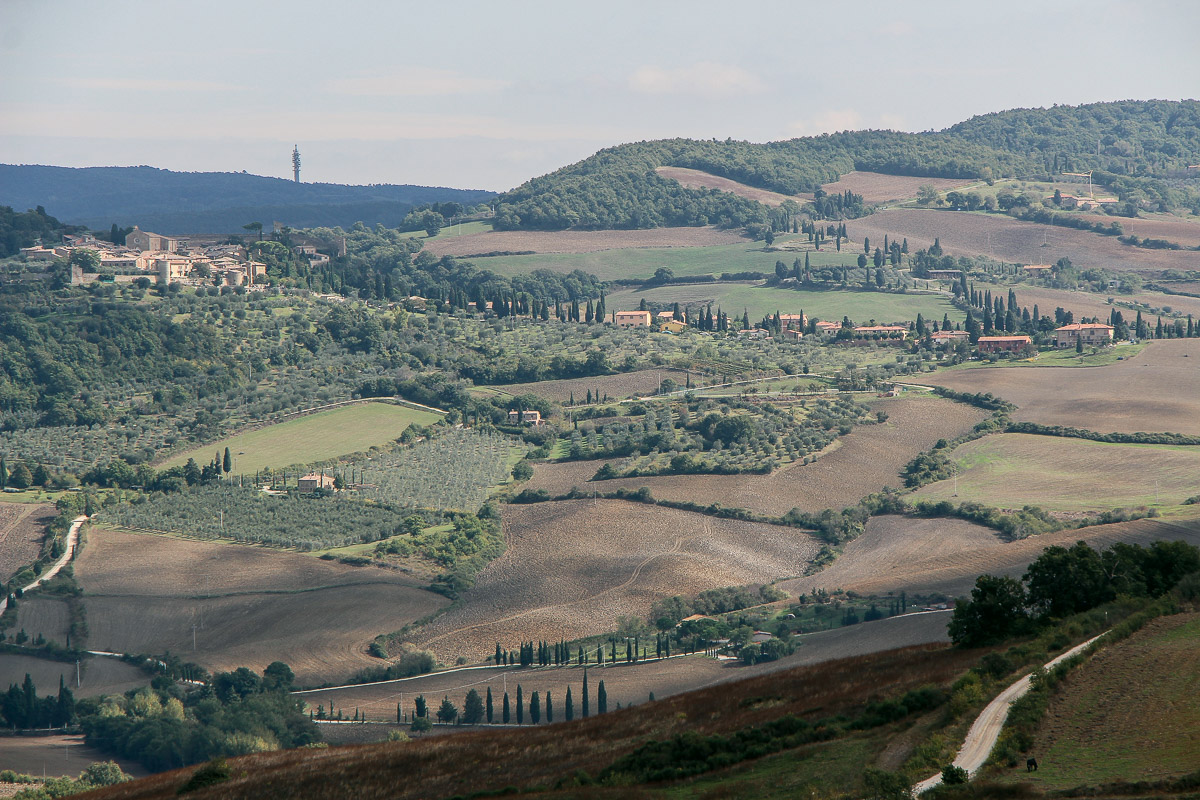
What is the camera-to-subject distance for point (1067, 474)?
116500mm

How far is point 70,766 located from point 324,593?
91.2 ft

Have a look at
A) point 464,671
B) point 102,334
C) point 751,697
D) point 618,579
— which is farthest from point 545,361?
point 751,697

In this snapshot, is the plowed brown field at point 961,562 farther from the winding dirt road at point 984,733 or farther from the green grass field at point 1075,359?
the winding dirt road at point 984,733

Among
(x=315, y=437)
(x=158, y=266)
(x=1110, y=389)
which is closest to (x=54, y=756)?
(x=315, y=437)

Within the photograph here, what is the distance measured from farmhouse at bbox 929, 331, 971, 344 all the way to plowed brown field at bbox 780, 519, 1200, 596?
6881 centimetres

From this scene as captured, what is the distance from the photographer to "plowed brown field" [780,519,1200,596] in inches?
3578

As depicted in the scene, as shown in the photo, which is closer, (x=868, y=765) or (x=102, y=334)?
(x=868, y=765)

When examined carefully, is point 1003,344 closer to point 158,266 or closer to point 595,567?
point 595,567

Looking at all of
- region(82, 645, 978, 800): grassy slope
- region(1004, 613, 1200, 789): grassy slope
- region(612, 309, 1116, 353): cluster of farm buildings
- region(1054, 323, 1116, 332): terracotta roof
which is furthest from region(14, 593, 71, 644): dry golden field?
region(1054, 323, 1116, 332): terracotta roof

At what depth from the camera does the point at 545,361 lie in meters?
158

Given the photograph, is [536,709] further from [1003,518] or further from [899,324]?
[899,324]

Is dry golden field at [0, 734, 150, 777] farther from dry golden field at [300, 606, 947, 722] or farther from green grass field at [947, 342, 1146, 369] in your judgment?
green grass field at [947, 342, 1146, 369]

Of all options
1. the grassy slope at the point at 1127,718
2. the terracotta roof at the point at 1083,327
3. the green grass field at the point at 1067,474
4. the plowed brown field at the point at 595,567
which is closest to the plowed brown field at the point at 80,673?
the plowed brown field at the point at 595,567

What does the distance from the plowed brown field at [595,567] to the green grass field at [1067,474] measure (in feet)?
51.3
